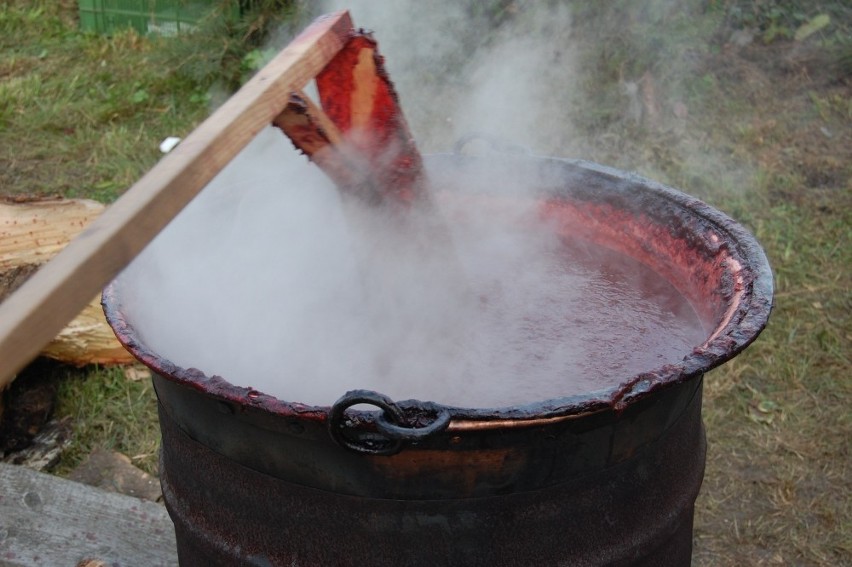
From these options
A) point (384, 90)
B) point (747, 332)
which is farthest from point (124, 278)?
point (747, 332)

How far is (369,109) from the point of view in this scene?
2.10 metres

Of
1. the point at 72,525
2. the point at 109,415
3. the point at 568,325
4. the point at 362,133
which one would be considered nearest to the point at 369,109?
the point at 362,133

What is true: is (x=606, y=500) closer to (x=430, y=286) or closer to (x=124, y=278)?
(x=430, y=286)

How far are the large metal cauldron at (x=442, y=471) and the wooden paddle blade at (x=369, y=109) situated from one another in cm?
68

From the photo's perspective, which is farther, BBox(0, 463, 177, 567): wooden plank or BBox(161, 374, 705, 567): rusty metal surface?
BBox(0, 463, 177, 567): wooden plank

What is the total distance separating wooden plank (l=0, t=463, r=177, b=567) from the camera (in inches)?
107

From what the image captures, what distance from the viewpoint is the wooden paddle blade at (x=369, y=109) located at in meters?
2.06

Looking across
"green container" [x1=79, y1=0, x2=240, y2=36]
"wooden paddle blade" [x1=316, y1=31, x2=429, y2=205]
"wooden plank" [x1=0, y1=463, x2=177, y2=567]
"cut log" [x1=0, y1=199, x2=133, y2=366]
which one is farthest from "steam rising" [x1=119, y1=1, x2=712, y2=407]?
"green container" [x1=79, y1=0, x2=240, y2=36]

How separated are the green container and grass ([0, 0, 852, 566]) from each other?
0.58 feet

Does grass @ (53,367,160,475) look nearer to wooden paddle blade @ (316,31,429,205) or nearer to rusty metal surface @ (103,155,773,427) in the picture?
rusty metal surface @ (103,155,773,427)

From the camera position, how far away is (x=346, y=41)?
2.03m

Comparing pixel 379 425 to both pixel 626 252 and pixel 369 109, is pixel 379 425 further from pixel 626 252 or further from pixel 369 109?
pixel 626 252

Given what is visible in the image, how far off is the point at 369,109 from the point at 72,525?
5.65 ft

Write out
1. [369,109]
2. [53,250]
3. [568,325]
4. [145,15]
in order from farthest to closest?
1. [145,15]
2. [53,250]
3. [568,325]
4. [369,109]
